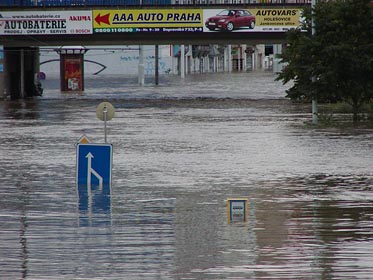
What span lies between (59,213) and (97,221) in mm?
1091

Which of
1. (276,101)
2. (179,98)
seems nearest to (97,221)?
(276,101)

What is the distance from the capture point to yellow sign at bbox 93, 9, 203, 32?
58.6 metres

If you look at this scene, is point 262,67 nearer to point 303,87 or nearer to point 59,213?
point 303,87

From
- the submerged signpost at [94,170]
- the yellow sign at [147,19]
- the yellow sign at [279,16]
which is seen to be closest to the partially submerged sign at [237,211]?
the submerged signpost at [94,170]

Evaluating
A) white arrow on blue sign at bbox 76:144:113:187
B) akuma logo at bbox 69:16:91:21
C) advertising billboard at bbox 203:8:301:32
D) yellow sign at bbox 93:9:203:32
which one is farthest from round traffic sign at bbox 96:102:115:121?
akuma logo at bbox 69:16:91:21

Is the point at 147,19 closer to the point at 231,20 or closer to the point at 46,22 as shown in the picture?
the point at 231,20

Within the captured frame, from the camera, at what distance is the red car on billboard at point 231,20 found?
57.7 m

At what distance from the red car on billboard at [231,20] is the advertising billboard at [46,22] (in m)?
6.61

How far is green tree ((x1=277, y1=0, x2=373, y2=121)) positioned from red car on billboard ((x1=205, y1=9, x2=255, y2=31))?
67.6ft

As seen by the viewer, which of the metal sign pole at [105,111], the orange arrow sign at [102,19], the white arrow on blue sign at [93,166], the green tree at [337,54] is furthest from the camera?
the orange arrow sign at [102,19]

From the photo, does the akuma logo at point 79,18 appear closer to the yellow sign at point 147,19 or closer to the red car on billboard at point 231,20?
the yellow sign at point 147,19

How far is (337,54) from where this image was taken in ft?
→ 117

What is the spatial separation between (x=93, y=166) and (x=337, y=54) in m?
17.9

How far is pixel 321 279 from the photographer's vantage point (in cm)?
1077
